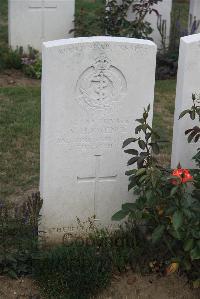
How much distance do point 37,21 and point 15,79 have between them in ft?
3.39

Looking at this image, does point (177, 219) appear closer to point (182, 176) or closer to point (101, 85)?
point (182, 176)

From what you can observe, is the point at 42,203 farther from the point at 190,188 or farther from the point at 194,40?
the point at 194,40

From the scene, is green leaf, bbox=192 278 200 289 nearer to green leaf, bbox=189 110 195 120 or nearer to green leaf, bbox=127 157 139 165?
green leaf, bbox=127 157 139 165

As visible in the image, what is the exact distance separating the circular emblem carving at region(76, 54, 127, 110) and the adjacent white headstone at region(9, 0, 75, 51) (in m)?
4.74

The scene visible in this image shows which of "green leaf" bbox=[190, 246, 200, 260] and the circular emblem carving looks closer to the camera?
"green leaf" bbox=[190, 246, 200, 260]

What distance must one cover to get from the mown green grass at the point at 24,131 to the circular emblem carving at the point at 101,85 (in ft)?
1.89

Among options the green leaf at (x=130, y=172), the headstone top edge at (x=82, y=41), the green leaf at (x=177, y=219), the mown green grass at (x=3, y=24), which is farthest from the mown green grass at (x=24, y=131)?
the mown green grass at (x=3, y=24)

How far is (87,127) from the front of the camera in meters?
4.98

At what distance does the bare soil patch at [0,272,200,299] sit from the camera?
467 centimetres

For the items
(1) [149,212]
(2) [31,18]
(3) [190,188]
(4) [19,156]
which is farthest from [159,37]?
(1) [149,212]

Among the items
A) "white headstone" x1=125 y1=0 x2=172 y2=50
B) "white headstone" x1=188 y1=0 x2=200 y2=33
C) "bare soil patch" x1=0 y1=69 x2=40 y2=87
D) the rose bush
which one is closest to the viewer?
the rose bush

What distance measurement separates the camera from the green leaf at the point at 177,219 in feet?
13.9

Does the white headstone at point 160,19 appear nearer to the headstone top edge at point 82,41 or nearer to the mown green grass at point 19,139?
the mown green grass at point 19,139

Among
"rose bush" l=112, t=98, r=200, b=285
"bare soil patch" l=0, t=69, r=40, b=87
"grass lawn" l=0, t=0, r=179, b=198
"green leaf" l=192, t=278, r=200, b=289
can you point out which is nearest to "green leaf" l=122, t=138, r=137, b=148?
"rose bush" l=112, t=98, r=200, b=285
